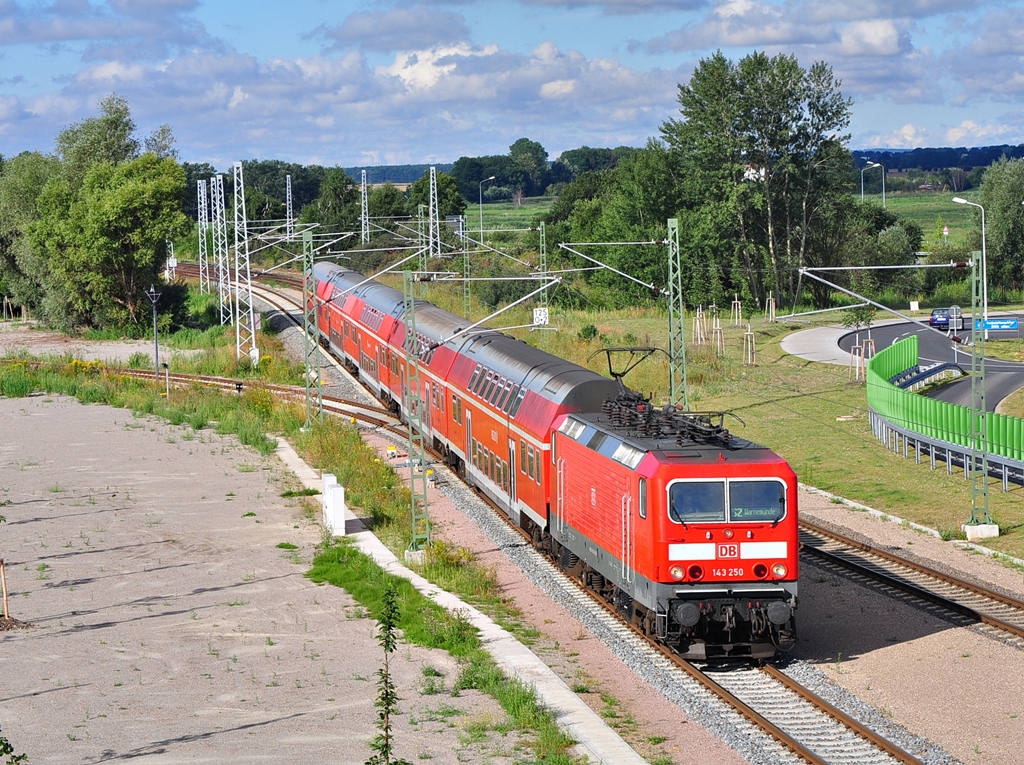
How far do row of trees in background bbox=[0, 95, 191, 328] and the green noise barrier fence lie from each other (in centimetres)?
4647

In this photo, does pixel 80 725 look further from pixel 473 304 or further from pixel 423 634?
pixel 473 304

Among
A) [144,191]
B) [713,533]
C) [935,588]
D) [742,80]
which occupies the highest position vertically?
[742,80]

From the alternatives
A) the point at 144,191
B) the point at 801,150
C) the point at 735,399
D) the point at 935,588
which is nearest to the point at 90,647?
the point at 935,588

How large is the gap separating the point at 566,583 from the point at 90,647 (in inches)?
351

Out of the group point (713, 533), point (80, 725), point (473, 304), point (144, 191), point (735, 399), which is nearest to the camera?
point (80, 725)

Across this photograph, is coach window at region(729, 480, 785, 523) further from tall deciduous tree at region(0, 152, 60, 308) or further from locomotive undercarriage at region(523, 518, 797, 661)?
tall deciduous tree at region(0, 152, 60, 308)

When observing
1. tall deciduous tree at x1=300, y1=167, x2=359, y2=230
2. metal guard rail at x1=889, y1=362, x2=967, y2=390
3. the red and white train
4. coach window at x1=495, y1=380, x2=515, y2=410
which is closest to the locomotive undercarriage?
the red and white train

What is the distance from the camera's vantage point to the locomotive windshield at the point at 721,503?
58.7 feet

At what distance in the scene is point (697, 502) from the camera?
18.0 meters

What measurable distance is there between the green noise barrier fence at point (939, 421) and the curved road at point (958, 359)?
424 centimetres

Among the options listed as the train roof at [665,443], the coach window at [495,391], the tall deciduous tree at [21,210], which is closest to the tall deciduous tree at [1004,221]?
the tall deciduous tree at [21,210]

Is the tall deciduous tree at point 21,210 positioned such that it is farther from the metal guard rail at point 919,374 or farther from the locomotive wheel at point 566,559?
the locomotive wheel at point 566,559

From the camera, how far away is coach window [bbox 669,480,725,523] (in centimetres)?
1789

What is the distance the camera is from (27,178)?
89375 millimetres
